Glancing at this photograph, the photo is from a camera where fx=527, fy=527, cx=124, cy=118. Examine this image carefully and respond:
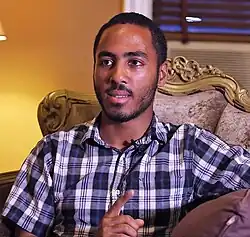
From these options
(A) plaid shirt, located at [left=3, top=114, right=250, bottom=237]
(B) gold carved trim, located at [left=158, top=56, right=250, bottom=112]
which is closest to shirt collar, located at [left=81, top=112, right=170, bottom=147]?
(A) plaid shirt, located at [left=3, top=114, right=250, bottom=237]

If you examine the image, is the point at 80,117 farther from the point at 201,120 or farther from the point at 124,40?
the point at 124,40

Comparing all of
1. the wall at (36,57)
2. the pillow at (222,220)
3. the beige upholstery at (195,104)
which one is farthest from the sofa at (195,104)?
the pillow at (222,220)

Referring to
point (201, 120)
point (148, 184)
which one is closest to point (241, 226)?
point (148, 184)

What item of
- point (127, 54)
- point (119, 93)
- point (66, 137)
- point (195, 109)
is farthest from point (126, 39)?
point (195, 109)

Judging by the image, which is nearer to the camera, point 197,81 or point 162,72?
point 162,72

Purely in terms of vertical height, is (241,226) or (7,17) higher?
(7,17)

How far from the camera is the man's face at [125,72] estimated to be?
1.31 meters

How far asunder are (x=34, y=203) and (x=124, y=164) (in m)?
0.24

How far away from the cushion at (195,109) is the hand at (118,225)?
25.9 inches

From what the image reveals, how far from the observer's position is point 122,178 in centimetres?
129

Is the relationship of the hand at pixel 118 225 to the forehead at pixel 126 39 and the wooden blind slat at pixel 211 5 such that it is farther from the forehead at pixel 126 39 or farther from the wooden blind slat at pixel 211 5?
the wooden blind slat at pixel 211 5

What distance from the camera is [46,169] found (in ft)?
4.32

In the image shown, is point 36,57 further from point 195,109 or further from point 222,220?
point 222,220

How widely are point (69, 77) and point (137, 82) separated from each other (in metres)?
1.11
